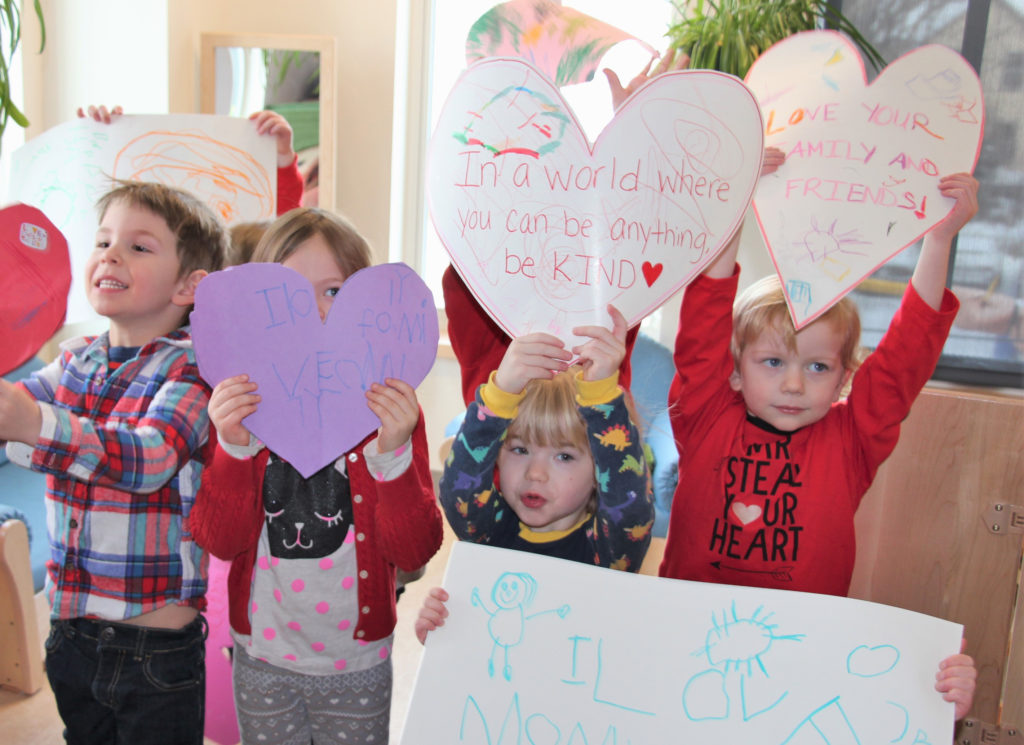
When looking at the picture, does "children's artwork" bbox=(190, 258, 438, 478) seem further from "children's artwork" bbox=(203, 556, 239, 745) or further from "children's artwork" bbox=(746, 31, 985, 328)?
"children's artwork" bbox=(203, 556, 239, 745)

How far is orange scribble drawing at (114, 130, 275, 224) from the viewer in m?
1.72

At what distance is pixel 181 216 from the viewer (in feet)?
4.33

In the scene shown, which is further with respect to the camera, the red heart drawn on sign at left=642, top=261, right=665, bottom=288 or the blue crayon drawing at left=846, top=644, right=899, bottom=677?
the red heart drawn on sign at left=642, top=261, right=665, bottom=288

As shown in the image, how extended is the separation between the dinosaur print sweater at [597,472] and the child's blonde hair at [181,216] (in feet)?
1.78

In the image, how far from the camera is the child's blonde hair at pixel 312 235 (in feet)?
4.21

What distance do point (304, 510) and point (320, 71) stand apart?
266 cm

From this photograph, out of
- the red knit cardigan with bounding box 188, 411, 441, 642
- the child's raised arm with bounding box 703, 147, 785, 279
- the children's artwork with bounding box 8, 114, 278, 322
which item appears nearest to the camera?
the red knit cardigan with bounding box 188, 411, 441, 642

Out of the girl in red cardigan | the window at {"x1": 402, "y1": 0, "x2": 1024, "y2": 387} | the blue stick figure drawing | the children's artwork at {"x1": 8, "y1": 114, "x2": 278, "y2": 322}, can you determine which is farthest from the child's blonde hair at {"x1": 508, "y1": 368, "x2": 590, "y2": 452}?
the window at {"x1": 402, "y1": 0, "x2": 1024, "y2": 387}

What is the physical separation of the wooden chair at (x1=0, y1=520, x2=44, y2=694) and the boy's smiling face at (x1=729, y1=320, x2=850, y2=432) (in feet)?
5.58

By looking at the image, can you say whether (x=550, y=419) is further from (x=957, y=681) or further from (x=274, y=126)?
(x=274, y=126)

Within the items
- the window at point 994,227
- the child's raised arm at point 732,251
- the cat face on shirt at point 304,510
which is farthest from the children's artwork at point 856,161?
the window at point 994,227

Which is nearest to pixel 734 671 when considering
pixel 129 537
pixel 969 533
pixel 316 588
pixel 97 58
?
pixel 316 588

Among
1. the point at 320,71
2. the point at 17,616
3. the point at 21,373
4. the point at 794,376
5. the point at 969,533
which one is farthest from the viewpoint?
the point at 320,71

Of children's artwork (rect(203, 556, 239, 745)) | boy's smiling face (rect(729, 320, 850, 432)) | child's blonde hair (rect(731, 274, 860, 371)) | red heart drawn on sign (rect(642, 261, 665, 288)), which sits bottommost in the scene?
children's artwork (rect(203, 556, 239, 745))
